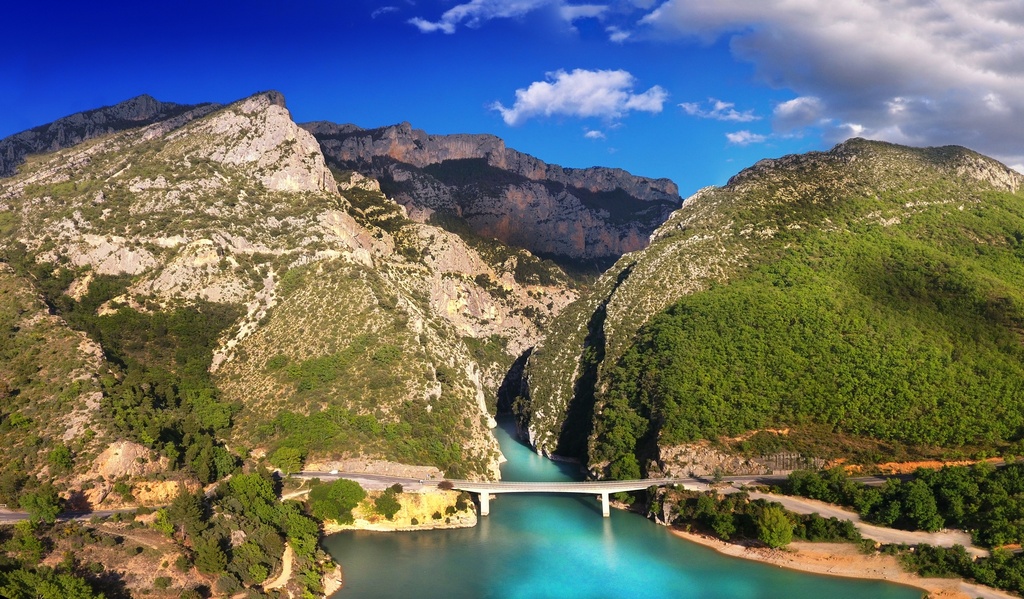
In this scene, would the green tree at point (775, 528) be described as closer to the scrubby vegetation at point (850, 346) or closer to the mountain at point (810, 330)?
the mountain at point (810, 330)

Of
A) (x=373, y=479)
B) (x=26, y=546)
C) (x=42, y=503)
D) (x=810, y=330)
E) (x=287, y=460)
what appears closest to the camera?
(x=26, y=546)

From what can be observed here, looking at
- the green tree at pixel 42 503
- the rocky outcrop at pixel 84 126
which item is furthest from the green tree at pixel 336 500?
the rocky outcrop at pixel 84 126

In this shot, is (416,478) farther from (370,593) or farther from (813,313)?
(813,313)

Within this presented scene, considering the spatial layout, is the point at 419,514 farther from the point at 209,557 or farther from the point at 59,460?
the point at 59,460

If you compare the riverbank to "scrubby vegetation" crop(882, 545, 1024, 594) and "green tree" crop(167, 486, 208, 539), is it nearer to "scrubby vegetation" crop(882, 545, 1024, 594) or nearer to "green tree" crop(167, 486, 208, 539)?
"green tree" crop(167, 486, 208, 539)


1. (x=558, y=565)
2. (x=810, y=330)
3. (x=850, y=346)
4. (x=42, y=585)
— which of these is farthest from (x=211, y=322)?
(x=850, y=346)

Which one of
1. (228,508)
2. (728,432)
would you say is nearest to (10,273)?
(228,508)
